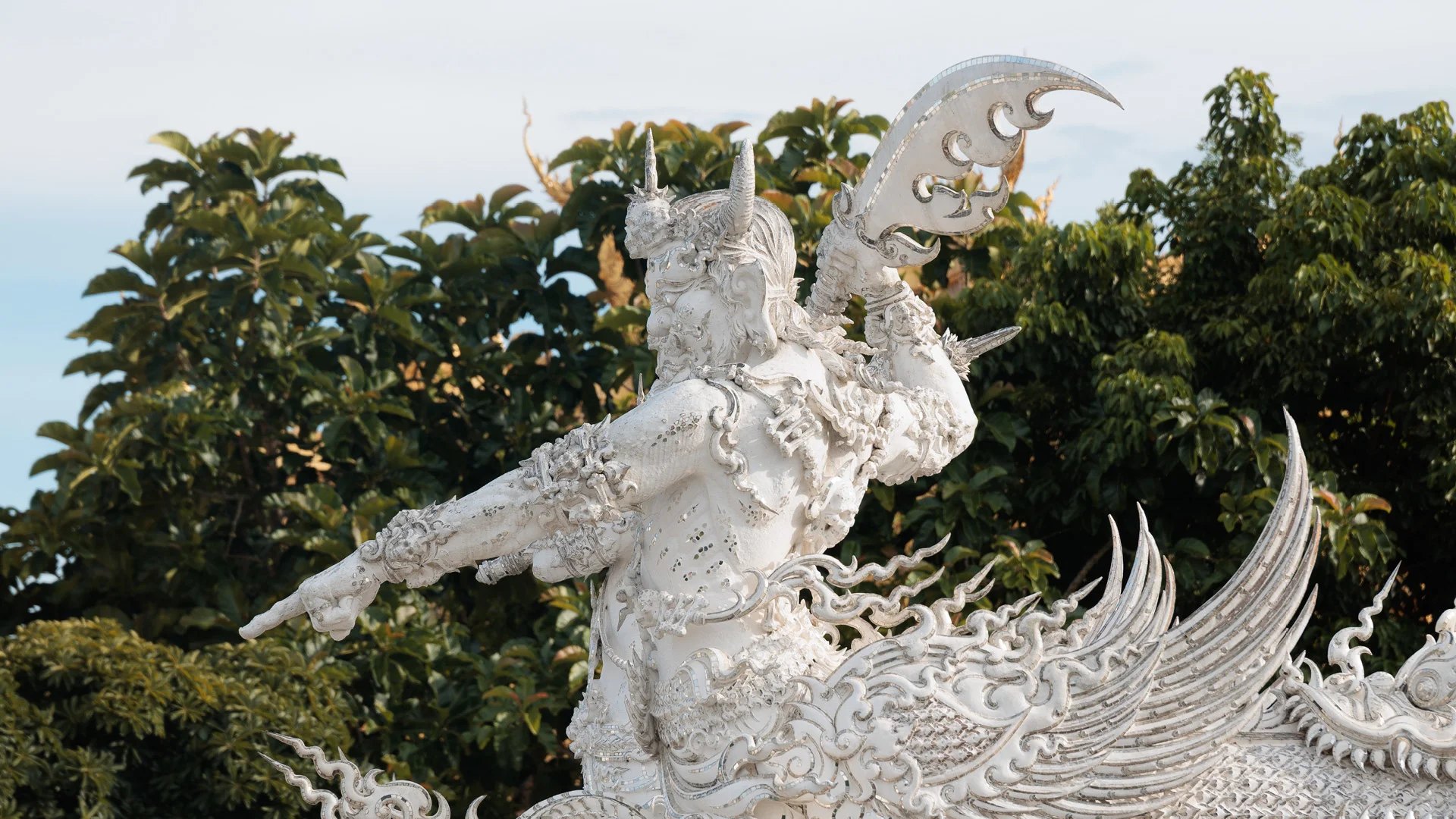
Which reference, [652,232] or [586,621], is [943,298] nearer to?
[586,621]

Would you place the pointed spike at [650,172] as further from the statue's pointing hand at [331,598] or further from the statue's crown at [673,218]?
the statue's pointing hand at [331,598]

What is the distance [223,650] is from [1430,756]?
4.55 metres

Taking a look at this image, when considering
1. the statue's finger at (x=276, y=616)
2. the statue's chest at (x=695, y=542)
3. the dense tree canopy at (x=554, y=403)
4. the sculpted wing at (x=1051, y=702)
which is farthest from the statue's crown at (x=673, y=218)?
the dense tree canopy at (x=554, y=403)

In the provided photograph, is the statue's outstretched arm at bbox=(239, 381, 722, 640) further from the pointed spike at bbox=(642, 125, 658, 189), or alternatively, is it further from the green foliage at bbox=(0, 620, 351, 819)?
the green foliage at bbox=(0, 620, 351, 819)

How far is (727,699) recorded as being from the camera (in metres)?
3.48

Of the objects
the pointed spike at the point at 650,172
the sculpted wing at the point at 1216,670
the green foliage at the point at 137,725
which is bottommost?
the green foliage at the point at 137,725

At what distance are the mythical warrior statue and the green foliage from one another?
2.46 m

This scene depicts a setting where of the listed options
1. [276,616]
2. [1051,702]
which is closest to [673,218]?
[276,616]

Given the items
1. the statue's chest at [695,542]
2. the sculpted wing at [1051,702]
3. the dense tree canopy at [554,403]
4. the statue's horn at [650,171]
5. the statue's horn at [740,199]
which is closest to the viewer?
the sculpted wing at [1051,702]

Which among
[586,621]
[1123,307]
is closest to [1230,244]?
[1123,307]

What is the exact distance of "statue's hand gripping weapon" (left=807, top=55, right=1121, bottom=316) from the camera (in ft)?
11.3

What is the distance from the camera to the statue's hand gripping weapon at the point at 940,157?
3447mm

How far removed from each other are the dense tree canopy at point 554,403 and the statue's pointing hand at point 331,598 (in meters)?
2.67

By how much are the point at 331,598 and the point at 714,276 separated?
1.09 m
